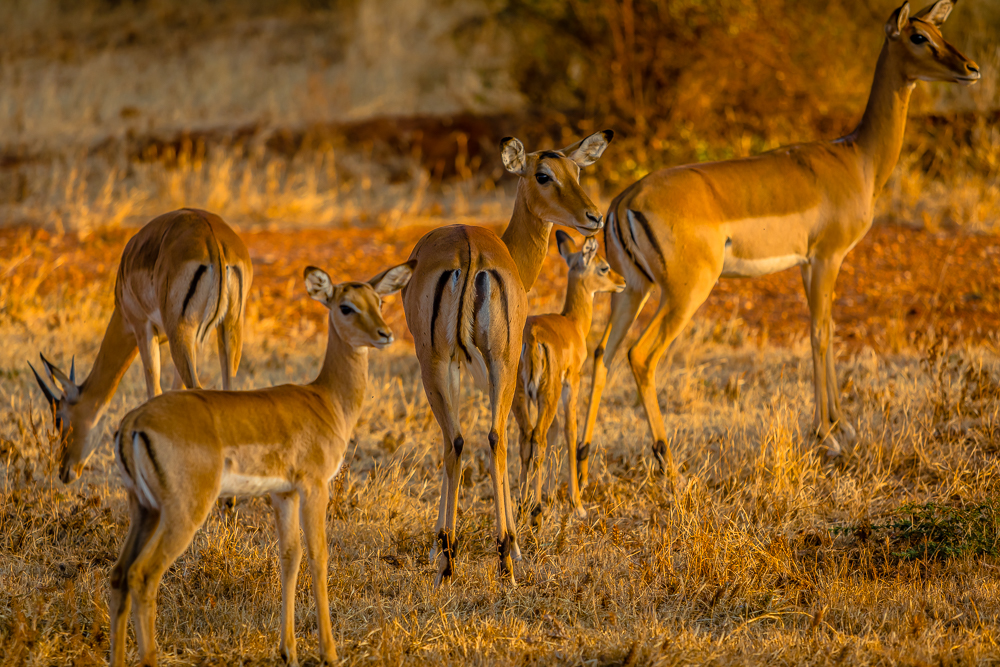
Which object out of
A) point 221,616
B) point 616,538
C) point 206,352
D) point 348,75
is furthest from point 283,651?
point 348,75

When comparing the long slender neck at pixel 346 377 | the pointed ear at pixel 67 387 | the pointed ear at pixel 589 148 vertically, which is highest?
the pointed ear at pixel 589 148

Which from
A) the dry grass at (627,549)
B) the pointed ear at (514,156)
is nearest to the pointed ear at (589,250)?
the pointed ear at (514,156)

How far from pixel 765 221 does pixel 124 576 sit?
493cm

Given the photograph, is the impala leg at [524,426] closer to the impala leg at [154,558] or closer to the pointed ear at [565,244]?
the pointed ear at [565,244]

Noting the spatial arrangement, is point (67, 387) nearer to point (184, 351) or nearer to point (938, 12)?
point (184, 351)

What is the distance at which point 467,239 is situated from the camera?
204 inches

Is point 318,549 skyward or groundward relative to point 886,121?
groundward

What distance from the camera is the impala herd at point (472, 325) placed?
12.7 feet

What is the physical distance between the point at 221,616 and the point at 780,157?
16.4ft

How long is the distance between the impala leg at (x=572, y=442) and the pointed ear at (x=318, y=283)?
222 cm

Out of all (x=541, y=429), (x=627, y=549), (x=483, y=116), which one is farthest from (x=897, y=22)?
(x=483, y=116)

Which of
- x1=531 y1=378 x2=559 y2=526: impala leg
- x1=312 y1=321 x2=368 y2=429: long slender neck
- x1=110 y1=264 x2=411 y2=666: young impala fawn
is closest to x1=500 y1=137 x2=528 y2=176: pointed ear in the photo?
x1=531 y1=378 x2=559 y2=526: impala leg

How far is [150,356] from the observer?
6539 mm

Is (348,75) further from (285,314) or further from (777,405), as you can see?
(777,405)
